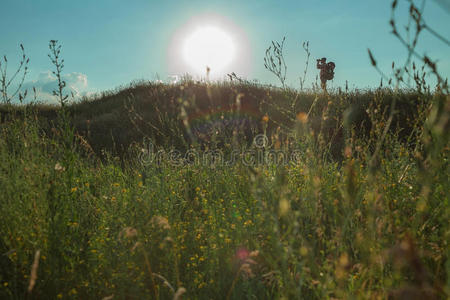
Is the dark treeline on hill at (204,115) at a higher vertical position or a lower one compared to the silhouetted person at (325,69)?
lower

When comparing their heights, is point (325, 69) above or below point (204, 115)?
above

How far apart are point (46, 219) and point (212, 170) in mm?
1995

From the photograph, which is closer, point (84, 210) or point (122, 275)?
point (122, 275)

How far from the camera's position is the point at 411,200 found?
7.91 ft

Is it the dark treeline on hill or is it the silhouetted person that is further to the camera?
the silhouetted person

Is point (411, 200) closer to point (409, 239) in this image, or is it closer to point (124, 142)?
point (409, 239)

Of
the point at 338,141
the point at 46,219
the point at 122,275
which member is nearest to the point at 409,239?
the point at 122,275

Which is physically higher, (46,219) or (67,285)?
(46,219)

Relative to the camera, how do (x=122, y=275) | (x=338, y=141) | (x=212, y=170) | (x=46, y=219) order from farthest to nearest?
(x=338, y=141) < (x=212, y=170) < (x=46, y=219) < (x=122, y=275)

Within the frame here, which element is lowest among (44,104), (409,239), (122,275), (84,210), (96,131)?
(122,275)

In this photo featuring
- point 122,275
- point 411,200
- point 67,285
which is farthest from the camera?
point 411,200

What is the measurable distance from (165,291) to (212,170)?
6.38 ft

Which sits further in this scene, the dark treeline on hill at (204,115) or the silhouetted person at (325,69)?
the silhouetted person at (325,69)

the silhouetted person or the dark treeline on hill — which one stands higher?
the silhouetted person
